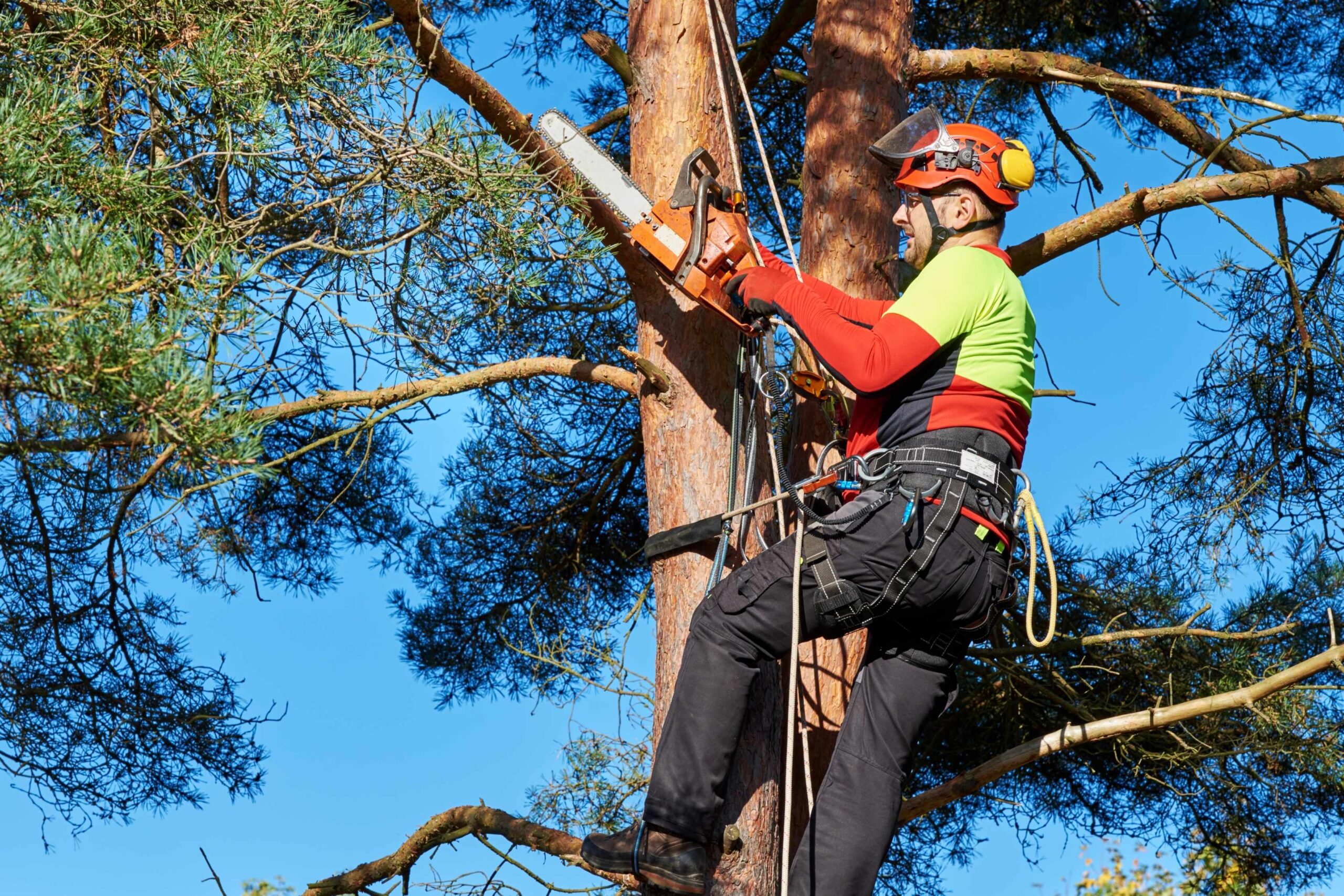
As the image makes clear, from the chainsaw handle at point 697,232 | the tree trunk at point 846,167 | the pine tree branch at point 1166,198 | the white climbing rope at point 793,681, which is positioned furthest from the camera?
the pine tree branch at point 1166,198

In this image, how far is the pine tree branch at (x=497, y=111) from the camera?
3465 mm

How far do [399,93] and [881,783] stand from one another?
6.94 ft

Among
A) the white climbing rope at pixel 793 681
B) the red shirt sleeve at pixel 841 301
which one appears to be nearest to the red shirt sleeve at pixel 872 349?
the red shirt sleeve at pixel 841 301

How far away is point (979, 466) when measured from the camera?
2.76 m

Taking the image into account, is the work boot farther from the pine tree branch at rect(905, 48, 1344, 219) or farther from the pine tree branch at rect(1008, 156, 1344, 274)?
the pine tree branch at rect(905, 48, 1344, 219)

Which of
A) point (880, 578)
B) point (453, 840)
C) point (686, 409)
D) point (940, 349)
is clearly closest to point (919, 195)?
point (940, 349)

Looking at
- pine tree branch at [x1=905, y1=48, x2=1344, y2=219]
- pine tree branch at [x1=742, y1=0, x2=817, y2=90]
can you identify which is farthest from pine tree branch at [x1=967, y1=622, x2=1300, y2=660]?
pine tree branch at [x1=742, y1=0, x2=817, y2=90]

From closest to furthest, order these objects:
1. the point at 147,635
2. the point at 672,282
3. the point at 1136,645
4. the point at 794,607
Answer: the point at 794,607
the point at 672,282
the point at 147,635
the point at 1136,645

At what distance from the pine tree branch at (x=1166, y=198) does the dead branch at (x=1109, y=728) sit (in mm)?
1543

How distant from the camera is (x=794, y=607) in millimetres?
2619

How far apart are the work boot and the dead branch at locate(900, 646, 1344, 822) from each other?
45.3 inches

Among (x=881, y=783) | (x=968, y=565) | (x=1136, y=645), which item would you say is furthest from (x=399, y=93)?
(x=1136, y=645)

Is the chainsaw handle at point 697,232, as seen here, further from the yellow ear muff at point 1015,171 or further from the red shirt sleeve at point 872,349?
the yellow ear muff at point 1015,171

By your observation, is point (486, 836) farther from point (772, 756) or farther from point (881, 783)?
point (881, 783)
